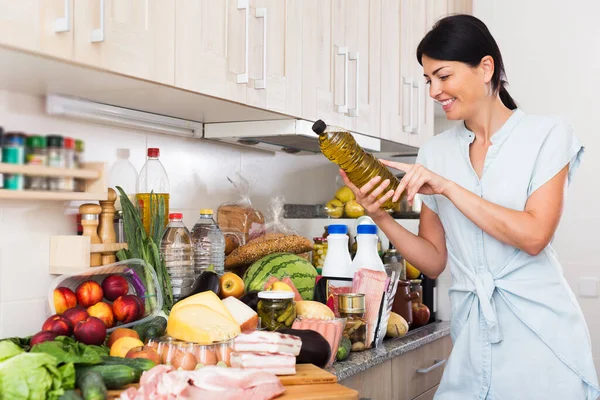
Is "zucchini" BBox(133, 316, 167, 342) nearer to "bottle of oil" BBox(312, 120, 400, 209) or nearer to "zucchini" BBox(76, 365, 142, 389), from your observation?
"zucchini" BBox(76, 365, 142, 389)

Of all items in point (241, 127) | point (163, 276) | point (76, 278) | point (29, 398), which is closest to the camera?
point (29, 398)

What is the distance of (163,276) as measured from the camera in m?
1.71

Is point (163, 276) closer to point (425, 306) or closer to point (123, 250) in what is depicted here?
point (123, 250)

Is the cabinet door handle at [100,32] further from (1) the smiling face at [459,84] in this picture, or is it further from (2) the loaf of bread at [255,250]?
(2) the loaf of bread at [255,250]

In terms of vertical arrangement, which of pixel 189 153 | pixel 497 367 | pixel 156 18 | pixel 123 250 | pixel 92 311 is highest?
pixel 156 18

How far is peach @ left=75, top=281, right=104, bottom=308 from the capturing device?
156 centimetres

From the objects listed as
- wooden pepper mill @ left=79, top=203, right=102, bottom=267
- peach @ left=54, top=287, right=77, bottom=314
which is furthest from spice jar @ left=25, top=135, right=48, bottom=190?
peach @ left=54, top=287, right=77, bottom=314

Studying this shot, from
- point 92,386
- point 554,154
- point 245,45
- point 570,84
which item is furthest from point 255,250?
point 570,84

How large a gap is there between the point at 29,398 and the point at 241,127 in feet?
3.74

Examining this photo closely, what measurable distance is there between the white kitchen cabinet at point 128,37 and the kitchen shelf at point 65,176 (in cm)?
34

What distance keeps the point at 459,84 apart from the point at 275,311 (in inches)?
26.7

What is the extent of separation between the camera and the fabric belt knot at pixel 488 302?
1565 millimetres

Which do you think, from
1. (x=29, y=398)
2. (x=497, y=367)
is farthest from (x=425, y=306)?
(x=29, y=398)

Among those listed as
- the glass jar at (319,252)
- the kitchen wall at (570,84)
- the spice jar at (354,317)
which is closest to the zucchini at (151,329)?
the spice jar at (354,317)
